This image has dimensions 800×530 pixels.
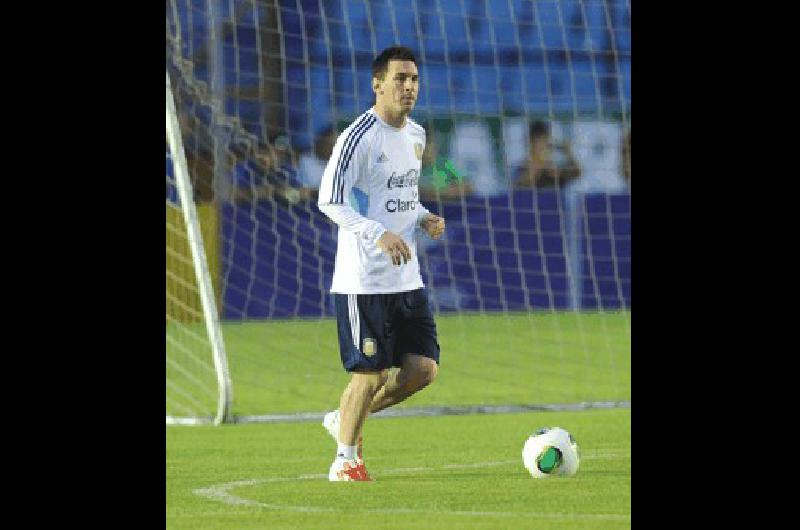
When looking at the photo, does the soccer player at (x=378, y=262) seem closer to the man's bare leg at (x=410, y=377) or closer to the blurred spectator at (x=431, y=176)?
the man's bare leg at (x=410, y=377)

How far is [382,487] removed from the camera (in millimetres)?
8938

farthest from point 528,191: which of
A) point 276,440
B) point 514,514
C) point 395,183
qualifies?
point 514,514

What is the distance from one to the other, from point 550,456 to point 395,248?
133 cm

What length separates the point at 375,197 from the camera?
366 inches

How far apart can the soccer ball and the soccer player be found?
64 centimetres

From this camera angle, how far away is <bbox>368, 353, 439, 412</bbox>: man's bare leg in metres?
9.40

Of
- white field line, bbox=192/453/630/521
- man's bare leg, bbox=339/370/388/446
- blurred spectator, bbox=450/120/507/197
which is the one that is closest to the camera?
white field line, bbox=192/453/630/521

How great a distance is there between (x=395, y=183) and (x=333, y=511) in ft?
6.48

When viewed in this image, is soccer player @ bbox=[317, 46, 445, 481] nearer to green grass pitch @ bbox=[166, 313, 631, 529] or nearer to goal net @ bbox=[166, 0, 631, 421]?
green grass pitch @ bbox=[166, 313, 631, 529]

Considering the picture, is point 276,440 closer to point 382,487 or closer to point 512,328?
point 382,487

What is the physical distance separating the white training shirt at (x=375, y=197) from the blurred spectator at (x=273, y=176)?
1020 cm

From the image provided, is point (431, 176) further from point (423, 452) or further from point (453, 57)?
point (423, 452)

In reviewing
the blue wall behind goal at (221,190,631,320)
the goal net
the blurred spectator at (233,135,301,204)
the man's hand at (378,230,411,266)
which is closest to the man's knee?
the man's hand at (378,230,411,266)

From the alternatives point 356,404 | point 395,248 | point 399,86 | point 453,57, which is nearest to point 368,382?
point 356,404
